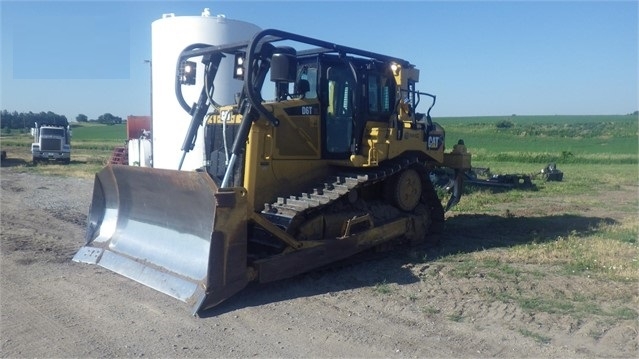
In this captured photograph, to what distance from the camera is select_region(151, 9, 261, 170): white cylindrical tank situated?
42.0 feet

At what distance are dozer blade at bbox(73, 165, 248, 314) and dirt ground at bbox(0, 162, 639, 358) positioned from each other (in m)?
0.20

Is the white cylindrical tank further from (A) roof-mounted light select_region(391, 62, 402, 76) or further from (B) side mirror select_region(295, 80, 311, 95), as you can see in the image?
(B) side mirror select_region(295, 80, 311, 95)

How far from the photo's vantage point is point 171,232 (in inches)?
285

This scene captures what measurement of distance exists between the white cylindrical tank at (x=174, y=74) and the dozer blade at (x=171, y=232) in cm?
409

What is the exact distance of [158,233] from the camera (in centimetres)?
751

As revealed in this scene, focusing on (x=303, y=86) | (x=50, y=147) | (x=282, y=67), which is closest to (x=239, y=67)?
(x=282, y=67)

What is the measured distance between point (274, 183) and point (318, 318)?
7.46ft

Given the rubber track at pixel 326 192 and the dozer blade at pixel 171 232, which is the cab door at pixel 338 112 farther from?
the dozer blade at pixel 171 232

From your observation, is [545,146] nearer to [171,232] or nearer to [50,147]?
[50,147]

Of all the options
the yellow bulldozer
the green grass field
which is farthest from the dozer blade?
the green grass field

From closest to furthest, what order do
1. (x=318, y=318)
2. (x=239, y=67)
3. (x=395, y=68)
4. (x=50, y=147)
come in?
(x=318, y=318)
(x=239, y=67)
(x=395, y=68)
(x=50, y=147)

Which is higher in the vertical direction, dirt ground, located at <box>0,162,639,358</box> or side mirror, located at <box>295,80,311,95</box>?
side mirror, located at <box>295,80,311,95</box>

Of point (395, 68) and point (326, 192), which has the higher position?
point (395, 68)

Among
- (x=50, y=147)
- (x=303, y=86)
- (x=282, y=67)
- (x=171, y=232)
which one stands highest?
(x=282, y=67)
